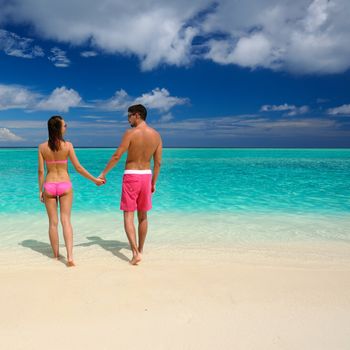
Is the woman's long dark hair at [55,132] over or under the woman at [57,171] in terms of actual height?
over

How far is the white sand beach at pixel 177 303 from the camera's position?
251 centimetres

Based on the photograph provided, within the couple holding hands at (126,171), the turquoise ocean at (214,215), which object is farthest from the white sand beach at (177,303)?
the turquoise ocean at (214,215)

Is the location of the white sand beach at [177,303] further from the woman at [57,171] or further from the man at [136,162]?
the man at [136,162]

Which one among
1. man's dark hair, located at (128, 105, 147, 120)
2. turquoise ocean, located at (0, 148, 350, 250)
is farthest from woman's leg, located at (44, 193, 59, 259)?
man's dark hair, located at (128, 105, 147, 120)

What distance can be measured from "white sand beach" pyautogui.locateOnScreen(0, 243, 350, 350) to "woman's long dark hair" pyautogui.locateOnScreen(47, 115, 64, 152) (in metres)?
1.65

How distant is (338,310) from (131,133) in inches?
125

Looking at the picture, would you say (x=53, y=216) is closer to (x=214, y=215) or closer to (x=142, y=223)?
(x=142, y=223)

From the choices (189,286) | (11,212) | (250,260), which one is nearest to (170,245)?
(250,260)

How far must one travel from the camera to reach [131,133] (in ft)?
14.0

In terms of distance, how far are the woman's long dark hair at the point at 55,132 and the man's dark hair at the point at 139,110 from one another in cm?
94

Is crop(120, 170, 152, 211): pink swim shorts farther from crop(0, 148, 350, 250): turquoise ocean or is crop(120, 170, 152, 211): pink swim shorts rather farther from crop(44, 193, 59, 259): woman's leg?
crop(0, 148, 350, 250): turquoise ocean

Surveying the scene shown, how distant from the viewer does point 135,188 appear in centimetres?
439

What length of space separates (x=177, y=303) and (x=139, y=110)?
8.40ft

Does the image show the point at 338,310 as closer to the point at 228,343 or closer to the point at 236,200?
the point at 228,343
